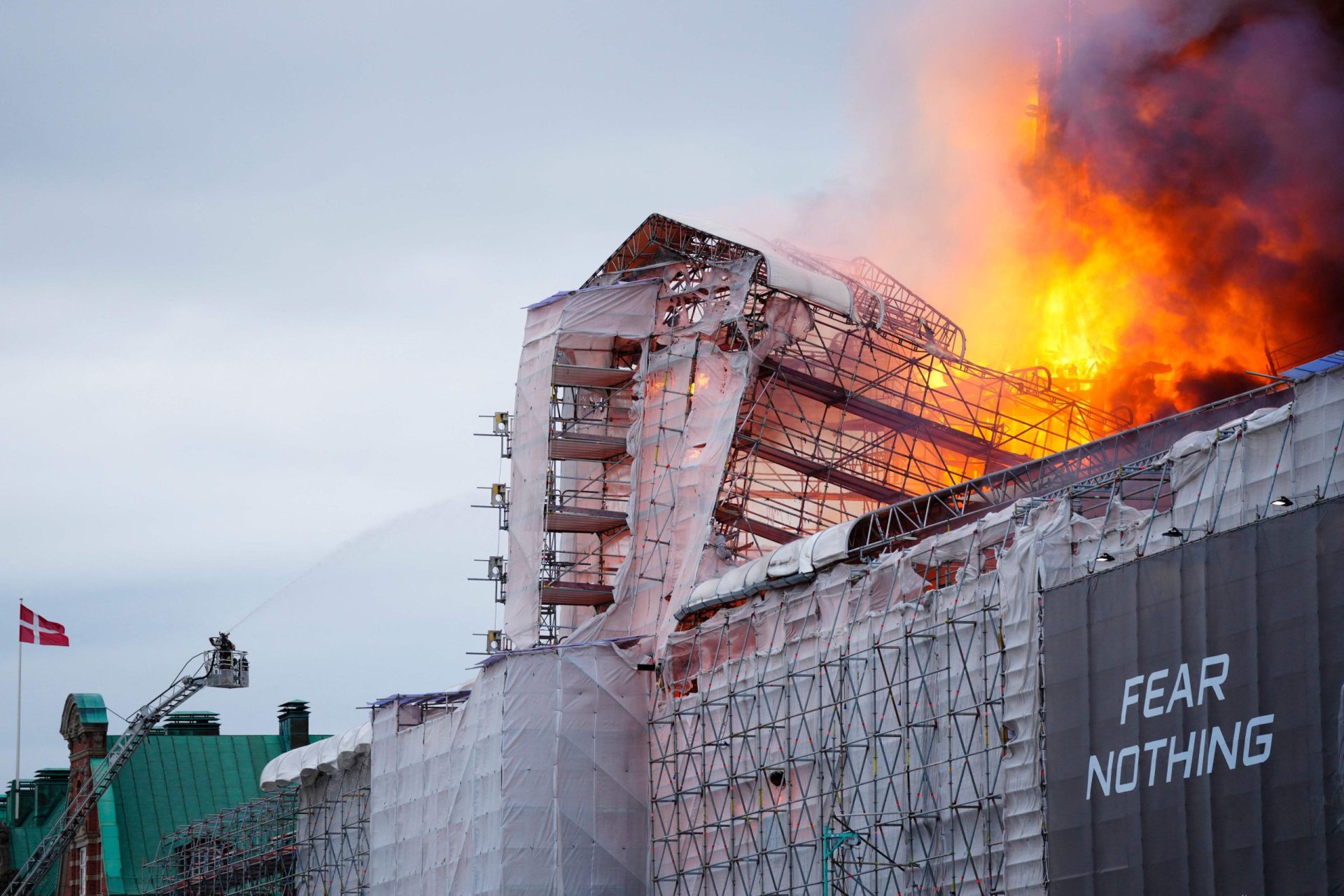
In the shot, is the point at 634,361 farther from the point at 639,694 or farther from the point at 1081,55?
the point at 1081,55

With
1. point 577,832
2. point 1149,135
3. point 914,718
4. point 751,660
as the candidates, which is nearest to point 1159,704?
point 914,718

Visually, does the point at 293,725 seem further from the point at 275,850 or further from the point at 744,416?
the point at 744,416

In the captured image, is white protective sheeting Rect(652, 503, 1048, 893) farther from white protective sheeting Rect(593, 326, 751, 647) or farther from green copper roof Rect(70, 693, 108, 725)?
green copper roof Rect(70, 693, 108, 725)

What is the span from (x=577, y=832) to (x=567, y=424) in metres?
15.9

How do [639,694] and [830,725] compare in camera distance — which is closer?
[830,725]

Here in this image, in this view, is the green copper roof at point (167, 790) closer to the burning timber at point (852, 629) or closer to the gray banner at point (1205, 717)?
the burning timber at point (852, 629)

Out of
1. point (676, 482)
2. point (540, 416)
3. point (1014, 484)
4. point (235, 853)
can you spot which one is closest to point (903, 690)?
point (1014, 484)

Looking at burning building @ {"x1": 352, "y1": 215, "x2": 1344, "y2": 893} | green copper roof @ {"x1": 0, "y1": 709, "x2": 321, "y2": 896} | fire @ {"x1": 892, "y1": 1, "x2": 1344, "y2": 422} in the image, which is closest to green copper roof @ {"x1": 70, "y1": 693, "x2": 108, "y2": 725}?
green copper roof @ {"x1": 0, "y1": 709, "x2": 321, "y2": 896}

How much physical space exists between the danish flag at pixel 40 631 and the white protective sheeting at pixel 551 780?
28.4m

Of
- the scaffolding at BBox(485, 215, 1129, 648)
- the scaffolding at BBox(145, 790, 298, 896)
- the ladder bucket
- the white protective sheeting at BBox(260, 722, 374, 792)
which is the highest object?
the scaffolding at BBox(485, 215, 1129, 648)

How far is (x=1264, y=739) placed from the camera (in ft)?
120

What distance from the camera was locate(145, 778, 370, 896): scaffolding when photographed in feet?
250

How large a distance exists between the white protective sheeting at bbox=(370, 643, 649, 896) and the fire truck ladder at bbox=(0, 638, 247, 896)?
2146cm

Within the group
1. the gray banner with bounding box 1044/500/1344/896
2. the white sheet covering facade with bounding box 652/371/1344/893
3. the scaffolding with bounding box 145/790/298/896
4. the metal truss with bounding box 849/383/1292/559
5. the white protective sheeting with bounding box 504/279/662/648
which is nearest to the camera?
the gray banner with bounding box 1044/500/1344/896
